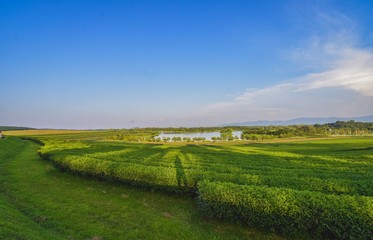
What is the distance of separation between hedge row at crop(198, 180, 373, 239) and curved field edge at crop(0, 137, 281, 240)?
0.73 m

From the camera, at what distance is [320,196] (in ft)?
34.6

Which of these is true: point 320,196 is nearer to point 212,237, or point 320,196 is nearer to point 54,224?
point 212,237

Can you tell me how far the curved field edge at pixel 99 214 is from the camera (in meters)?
10.8

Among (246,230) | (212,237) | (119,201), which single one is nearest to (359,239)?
(246,230)

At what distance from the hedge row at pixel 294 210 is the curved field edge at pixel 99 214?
73 cm

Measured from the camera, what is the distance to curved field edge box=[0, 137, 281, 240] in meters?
10.8

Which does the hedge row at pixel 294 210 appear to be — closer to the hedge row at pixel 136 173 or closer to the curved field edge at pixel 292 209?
the curved field edge at pixel 292 209

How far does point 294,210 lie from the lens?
9992 mm

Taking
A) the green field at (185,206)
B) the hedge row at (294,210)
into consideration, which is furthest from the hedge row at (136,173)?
the hedge row at (294,210)

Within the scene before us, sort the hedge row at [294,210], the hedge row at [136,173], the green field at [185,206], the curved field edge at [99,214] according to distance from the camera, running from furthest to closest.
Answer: the hedge row at [136,173] → the curved field edge at [99,214] → the green field at [185,206] → the hedge row at [294,210]

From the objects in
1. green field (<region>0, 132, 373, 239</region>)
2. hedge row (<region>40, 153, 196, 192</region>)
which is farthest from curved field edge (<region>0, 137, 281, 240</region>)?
hedge row (<region>40, 153, 196, 192</region>)

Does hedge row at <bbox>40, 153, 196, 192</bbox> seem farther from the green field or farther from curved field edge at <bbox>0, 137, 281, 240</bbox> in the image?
curved field edge at <bbox>0, 137, 281, 240</bbox>

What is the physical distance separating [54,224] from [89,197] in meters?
4.49

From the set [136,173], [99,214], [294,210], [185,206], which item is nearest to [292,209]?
[294,210]
